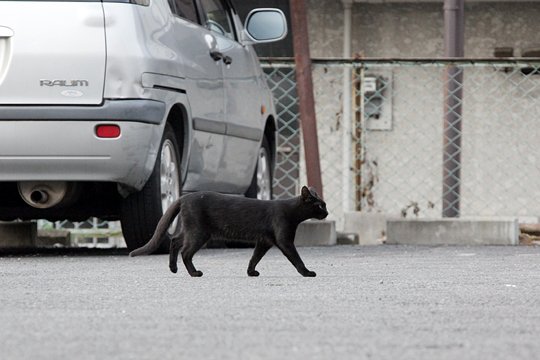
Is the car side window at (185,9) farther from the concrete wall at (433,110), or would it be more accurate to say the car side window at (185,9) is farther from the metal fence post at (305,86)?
the concrete wall at (433,110)

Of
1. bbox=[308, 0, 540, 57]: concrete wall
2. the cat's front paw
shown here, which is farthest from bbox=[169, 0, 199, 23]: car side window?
bbox=[308, 0, 540, 57]: concrete wall

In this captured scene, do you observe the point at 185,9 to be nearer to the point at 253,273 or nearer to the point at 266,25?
the point at 266,25

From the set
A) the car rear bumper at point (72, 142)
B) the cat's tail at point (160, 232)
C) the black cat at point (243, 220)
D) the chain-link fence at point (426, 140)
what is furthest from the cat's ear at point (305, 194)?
the chain-link fence at point (426, 140)

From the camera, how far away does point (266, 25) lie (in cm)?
1109

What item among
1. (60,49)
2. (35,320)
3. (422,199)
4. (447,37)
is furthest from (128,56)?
(422,199)

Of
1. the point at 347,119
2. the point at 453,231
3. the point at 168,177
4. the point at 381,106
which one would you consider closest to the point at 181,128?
the point at 168,177

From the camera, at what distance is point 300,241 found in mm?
12109

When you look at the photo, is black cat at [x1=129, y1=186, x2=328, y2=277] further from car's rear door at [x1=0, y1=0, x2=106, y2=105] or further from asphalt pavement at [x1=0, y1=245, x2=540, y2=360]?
car's rear door at [x1=0, y1=0, x2=106, y2=105]

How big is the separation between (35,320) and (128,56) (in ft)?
12.0

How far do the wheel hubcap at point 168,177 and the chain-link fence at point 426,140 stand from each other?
6.22 metres

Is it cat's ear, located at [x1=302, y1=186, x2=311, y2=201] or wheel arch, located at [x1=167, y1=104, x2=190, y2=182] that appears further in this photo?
wheel arch, located at [x1=167, y1=104, x2=190, y2=182]

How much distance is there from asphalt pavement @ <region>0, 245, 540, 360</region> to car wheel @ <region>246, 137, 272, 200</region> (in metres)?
2.05

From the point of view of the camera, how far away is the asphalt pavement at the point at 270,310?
4957 mm

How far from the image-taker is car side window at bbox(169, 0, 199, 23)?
33.3 ft
